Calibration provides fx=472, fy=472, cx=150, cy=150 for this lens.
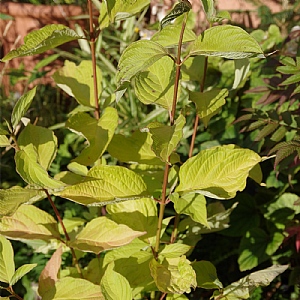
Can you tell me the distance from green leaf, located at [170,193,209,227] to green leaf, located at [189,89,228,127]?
0.15m

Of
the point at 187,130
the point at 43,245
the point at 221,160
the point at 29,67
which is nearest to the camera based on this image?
the point at 221,160

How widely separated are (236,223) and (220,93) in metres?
0.68

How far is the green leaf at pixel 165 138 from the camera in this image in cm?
71

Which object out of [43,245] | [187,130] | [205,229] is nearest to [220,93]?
[205,229]

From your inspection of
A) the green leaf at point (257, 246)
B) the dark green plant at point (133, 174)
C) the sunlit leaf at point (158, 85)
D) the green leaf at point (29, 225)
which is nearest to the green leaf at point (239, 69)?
the dark green plant at point (133, 174)

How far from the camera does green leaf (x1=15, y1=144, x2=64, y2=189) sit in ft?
2.50

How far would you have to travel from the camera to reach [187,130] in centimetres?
183

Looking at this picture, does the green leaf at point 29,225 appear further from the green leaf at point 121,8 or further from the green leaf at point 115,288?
the green leaf at point 121,8

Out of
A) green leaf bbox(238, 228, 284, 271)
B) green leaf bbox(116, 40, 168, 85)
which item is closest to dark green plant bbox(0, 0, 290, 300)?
green leaf bbox(116, 40, 168, 85)

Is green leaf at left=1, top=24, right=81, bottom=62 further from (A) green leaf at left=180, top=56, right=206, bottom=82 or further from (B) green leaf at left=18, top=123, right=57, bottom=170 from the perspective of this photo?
(A) green leaf at left=180, top=56, right=206, bottom=82

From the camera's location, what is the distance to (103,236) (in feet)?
2.96

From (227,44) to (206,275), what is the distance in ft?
1.63

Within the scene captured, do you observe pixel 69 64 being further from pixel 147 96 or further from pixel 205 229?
pixel 205 229

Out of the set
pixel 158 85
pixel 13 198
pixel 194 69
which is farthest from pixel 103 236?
pixel 194 69
